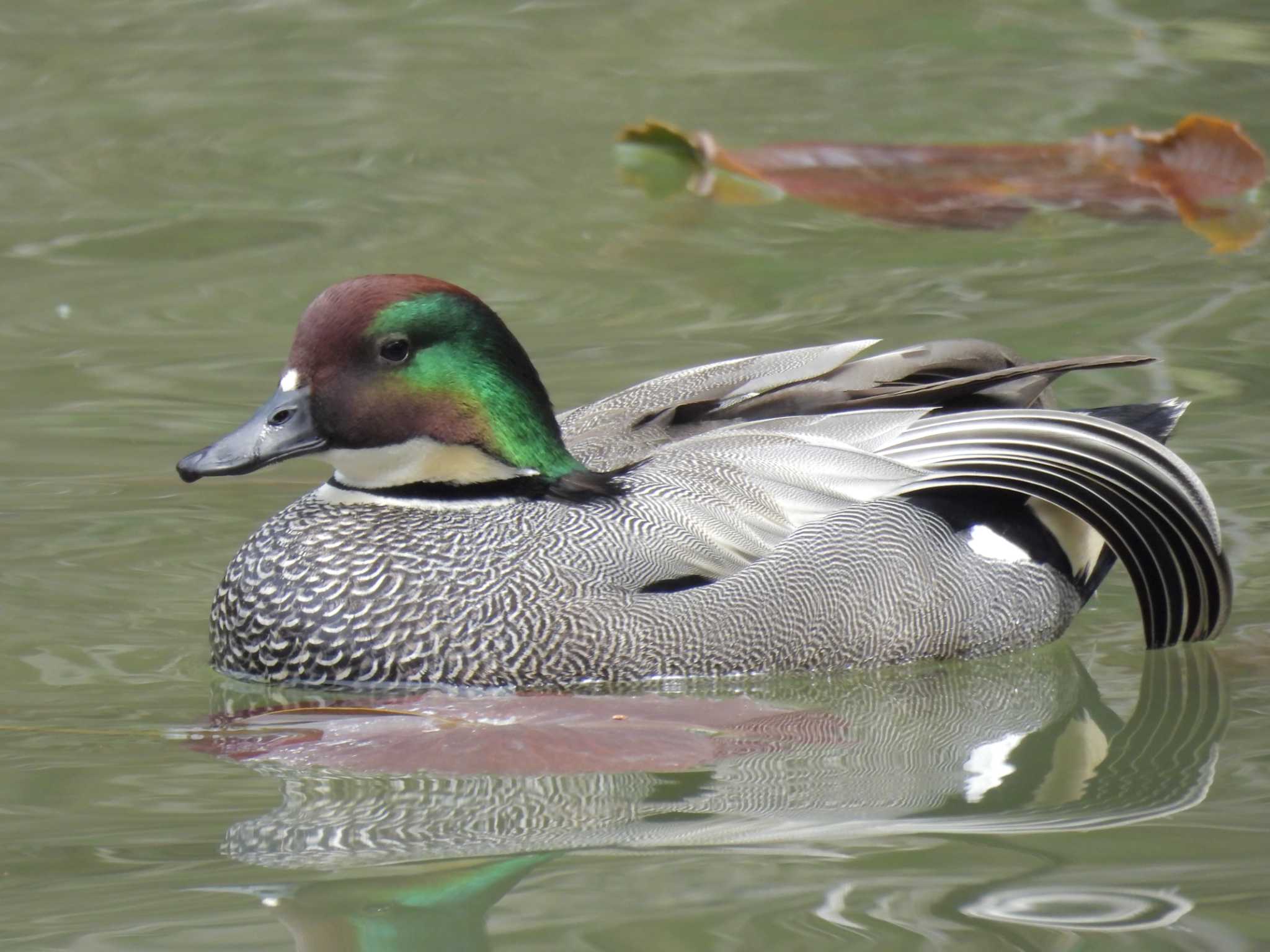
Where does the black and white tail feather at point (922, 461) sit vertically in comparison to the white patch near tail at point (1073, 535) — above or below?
above

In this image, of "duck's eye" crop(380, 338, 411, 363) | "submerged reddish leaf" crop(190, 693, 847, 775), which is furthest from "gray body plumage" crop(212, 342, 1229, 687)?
"duck's eye" crop(380, 338, 411, 363)

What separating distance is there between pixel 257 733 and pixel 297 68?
7.42 meters

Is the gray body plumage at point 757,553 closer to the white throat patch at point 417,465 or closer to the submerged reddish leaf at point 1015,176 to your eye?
the white throat patch at point 417,465

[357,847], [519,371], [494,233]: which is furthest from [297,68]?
[357,847]

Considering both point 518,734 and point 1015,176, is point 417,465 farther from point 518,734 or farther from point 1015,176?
point 1015,176

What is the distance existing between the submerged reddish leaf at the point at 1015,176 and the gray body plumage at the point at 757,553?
3902mm

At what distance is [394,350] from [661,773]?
1.38 metres

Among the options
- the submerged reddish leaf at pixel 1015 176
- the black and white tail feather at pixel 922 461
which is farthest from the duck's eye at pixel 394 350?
the submerged reddish leaf at pixel 1015 176

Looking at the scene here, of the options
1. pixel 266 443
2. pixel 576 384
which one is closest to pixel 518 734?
pixel 266 443

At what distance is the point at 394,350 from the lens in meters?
5.22

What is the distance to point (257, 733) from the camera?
4719 mm

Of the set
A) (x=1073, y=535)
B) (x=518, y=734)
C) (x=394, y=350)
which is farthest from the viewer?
(x=1073, y=535)

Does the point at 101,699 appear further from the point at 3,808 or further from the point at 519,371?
the point at 519,371

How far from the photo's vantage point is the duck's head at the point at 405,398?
16.9ft
